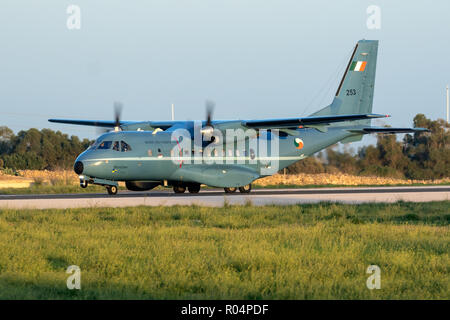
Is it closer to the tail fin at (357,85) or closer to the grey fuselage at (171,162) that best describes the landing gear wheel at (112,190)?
the grey fuselage at (171,162)

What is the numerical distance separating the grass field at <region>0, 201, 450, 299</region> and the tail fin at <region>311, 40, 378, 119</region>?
725 inches

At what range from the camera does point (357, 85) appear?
37.5m

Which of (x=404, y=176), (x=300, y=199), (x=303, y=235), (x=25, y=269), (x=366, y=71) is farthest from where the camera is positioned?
(x=404, y=176)

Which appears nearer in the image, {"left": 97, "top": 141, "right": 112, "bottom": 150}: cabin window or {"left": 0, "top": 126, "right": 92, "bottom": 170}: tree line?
{"left": 97, "top": 141, "right": 112, "bottom": 150}: cabin window

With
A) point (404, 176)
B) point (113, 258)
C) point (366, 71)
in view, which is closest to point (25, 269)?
point (113, 258)

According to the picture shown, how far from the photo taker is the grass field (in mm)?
8938

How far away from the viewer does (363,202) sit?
24875mm

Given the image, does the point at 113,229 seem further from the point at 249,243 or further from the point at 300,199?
the point at 300,199

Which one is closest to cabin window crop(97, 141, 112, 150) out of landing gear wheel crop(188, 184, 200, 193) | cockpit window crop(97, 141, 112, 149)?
cockpit window crop(97, 141, 112, 149)

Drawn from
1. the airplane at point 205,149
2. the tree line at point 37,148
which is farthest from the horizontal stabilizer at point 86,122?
the tree line at point 37,148

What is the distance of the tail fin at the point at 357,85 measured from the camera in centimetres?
3731

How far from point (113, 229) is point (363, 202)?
12558 mm

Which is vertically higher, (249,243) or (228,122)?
(228,122)

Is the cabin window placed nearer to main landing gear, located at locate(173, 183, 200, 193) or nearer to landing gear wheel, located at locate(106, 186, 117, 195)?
landing gear wheel, located at locate(106, 186, 117, 195)
